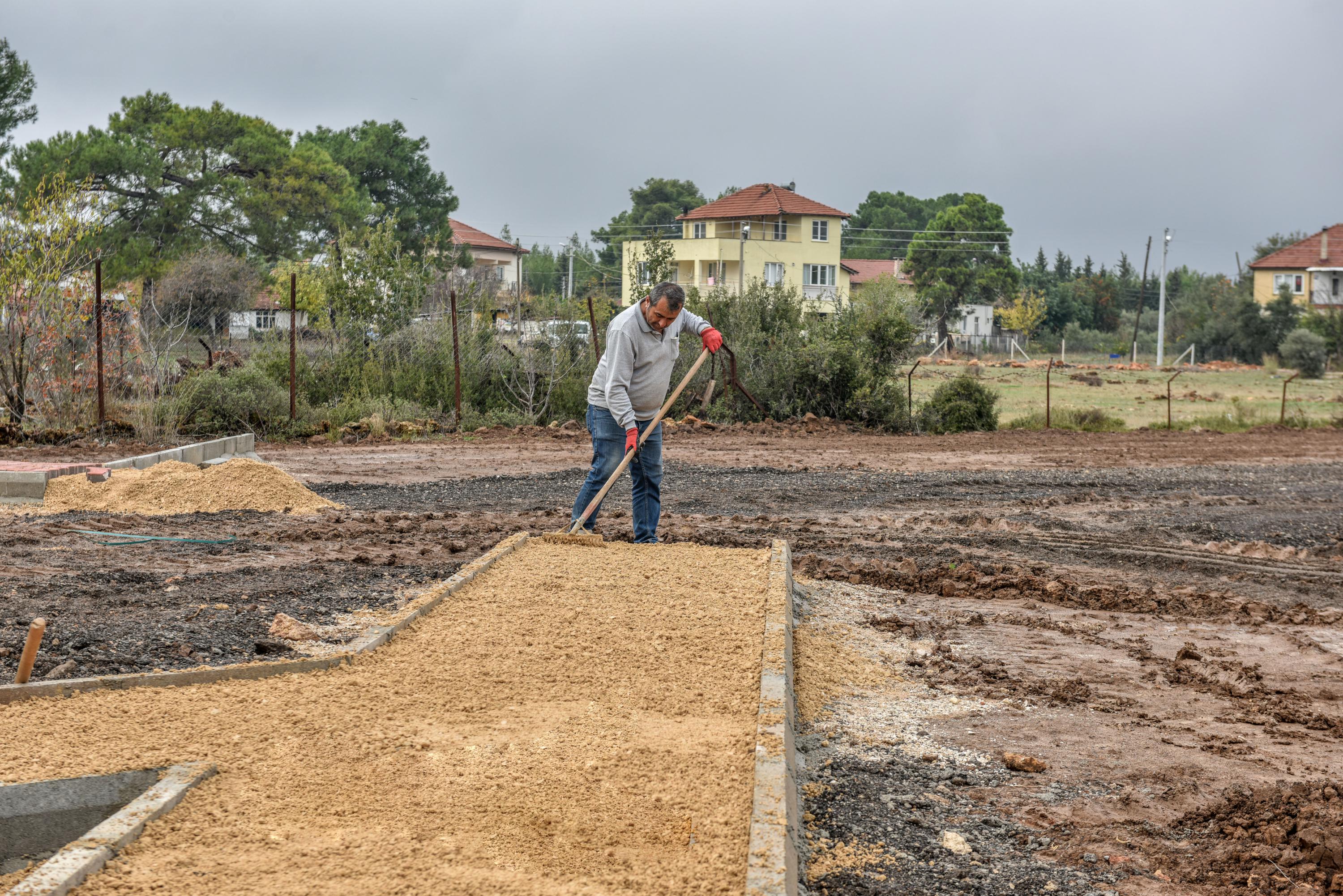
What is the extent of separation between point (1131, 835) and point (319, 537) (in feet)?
21.4

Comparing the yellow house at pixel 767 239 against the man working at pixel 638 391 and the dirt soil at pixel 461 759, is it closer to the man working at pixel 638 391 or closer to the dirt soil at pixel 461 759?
the man working at pixel 638 391

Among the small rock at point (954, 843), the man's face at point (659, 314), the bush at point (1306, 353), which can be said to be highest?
the bush at point (1306, 353)

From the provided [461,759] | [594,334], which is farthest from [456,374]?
[461,759]

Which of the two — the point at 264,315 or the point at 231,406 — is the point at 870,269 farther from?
the point at 231,406

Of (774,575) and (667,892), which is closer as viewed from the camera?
(667,892)

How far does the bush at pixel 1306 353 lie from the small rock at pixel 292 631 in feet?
138

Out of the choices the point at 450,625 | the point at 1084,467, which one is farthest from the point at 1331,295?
the point at 450,625

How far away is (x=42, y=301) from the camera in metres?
14.2

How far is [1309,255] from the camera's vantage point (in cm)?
5941

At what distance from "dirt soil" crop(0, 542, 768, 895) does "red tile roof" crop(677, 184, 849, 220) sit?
50796mm

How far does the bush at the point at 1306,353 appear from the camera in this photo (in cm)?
4047

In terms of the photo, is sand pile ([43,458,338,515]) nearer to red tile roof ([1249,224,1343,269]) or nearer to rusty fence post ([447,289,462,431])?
rusty fence post ([447,289,462,431])

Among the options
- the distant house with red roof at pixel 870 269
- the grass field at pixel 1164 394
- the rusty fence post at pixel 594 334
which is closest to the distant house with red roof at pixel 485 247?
the distant house with red roof at pixel 870 269

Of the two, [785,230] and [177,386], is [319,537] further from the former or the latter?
[785,230]
